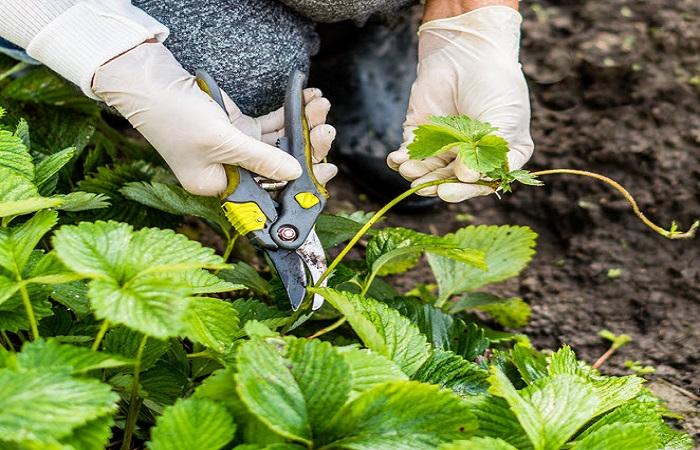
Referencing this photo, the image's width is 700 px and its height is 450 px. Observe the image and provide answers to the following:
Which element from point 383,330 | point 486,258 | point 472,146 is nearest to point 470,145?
point 472,146

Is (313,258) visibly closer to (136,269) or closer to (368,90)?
(136,269)

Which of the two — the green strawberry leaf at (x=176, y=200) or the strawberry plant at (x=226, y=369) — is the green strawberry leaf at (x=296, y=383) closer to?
the strawberry plant at (x=226, y=369)

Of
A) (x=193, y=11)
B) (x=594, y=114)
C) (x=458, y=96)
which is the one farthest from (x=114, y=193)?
(x=594, y=114)

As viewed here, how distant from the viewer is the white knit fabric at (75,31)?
1.21 metres

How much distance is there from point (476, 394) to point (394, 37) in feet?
4.32

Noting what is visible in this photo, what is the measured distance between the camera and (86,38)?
3.96 ft

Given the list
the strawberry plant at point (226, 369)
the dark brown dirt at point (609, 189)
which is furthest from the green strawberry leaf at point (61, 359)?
the dark brown dirt at point (609, 189)

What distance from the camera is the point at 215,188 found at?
1253mm

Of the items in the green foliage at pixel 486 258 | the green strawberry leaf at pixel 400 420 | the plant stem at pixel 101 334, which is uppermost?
the plant stem at pixel 101 334

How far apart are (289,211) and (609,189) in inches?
36.1

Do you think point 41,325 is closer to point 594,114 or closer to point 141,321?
point 141,321

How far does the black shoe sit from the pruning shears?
28.2 inches

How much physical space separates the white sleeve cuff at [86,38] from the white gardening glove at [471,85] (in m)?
0.47

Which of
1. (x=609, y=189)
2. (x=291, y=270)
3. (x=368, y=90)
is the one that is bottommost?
(x=609, y=189)
